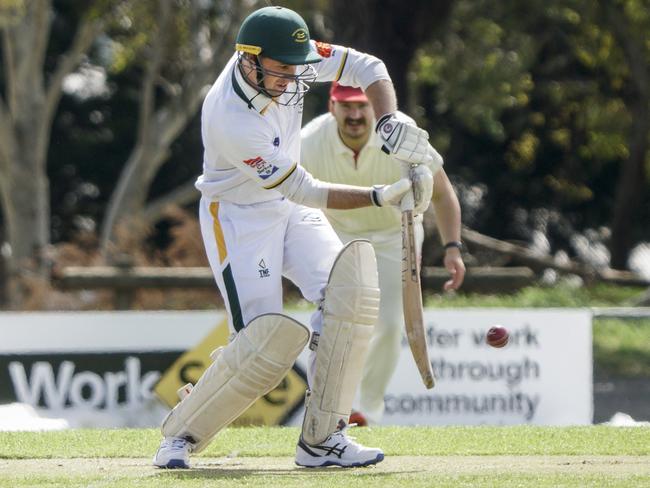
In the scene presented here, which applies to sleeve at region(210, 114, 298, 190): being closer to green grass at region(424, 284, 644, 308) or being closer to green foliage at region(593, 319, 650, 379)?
green grass at region(424, 284, 644, 308)

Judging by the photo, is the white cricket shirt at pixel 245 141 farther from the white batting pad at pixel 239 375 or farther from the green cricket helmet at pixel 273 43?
the white batting pad at pixel 239 375

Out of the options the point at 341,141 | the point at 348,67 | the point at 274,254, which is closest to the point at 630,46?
the point at 341,141

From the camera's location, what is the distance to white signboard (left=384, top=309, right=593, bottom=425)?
977 centimetres

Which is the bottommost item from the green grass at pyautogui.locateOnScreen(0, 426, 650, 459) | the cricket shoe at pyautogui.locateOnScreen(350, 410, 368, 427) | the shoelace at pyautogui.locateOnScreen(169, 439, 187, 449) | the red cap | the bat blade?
the cricket shoe at pyautogui.locateOnScreen(350, 410, 368, 427)

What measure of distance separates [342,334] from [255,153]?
2.48 ft

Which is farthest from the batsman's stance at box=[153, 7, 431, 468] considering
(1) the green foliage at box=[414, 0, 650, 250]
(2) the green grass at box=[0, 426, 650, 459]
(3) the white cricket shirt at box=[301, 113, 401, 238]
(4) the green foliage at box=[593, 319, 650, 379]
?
(1) the green foliage at box=[414, 0, 650, 250]

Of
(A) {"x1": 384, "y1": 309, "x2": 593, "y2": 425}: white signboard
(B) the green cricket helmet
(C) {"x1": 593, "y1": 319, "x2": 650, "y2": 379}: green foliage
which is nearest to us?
(B) the green cricket helmet

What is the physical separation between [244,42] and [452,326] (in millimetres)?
4534

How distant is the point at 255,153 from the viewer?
5543 millimetres

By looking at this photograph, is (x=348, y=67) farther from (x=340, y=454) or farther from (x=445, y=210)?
(x=340, y=454)

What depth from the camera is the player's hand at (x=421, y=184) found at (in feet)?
18.2

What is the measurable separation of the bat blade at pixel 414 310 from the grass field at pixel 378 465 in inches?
14.8

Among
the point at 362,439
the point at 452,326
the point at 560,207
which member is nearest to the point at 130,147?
the point at 560,207

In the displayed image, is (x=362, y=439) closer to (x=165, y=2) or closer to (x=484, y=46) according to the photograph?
(x=165, y=2)
